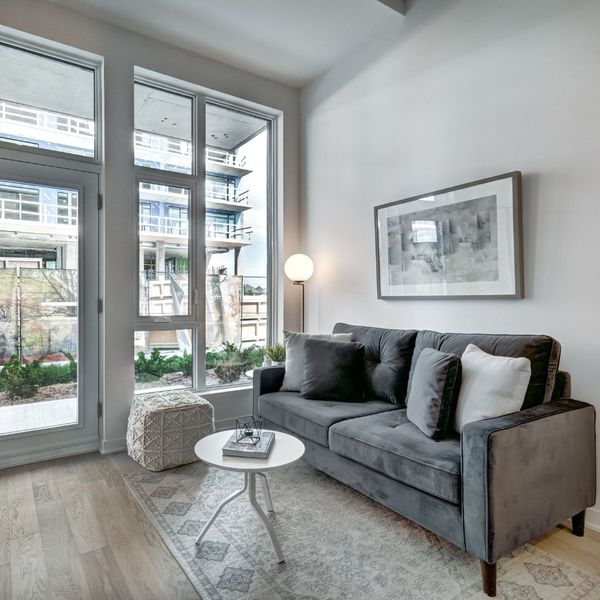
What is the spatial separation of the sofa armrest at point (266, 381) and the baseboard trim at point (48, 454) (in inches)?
50.5

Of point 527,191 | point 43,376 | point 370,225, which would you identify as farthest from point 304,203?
point 43,376

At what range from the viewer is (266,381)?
10.5ft

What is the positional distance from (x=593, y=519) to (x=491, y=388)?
94cm

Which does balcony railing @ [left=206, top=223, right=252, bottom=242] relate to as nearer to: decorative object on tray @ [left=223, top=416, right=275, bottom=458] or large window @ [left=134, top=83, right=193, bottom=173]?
large window @ [left=134, top=83, right=193, bottom=173]

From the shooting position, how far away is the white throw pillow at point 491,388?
1939 mm

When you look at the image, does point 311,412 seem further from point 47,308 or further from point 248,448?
point 47,308

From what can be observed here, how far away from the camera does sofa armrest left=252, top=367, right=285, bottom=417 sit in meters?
3.20

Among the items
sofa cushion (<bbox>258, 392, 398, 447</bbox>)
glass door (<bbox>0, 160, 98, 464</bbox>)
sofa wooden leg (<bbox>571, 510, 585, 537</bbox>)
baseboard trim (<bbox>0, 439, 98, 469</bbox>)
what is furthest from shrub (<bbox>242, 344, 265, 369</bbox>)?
sofa wooden leg (<bbox>571, 510, 585, 537</bbox>)

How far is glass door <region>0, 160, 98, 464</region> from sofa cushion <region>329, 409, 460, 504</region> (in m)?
2.05

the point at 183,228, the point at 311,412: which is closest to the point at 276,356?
the point at 311,412

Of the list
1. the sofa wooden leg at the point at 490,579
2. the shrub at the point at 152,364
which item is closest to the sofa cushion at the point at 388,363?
the sofa wooden leg at the point at 490,579

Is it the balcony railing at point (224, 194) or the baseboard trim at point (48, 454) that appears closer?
the baseboard trim at point (48, 454)

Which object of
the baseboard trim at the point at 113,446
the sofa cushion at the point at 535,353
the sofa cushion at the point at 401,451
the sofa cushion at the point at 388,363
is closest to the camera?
the sofa cushion at the point at 401,451

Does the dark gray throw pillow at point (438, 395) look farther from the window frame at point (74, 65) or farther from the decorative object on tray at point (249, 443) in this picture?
the window frame at point (74, 65)
